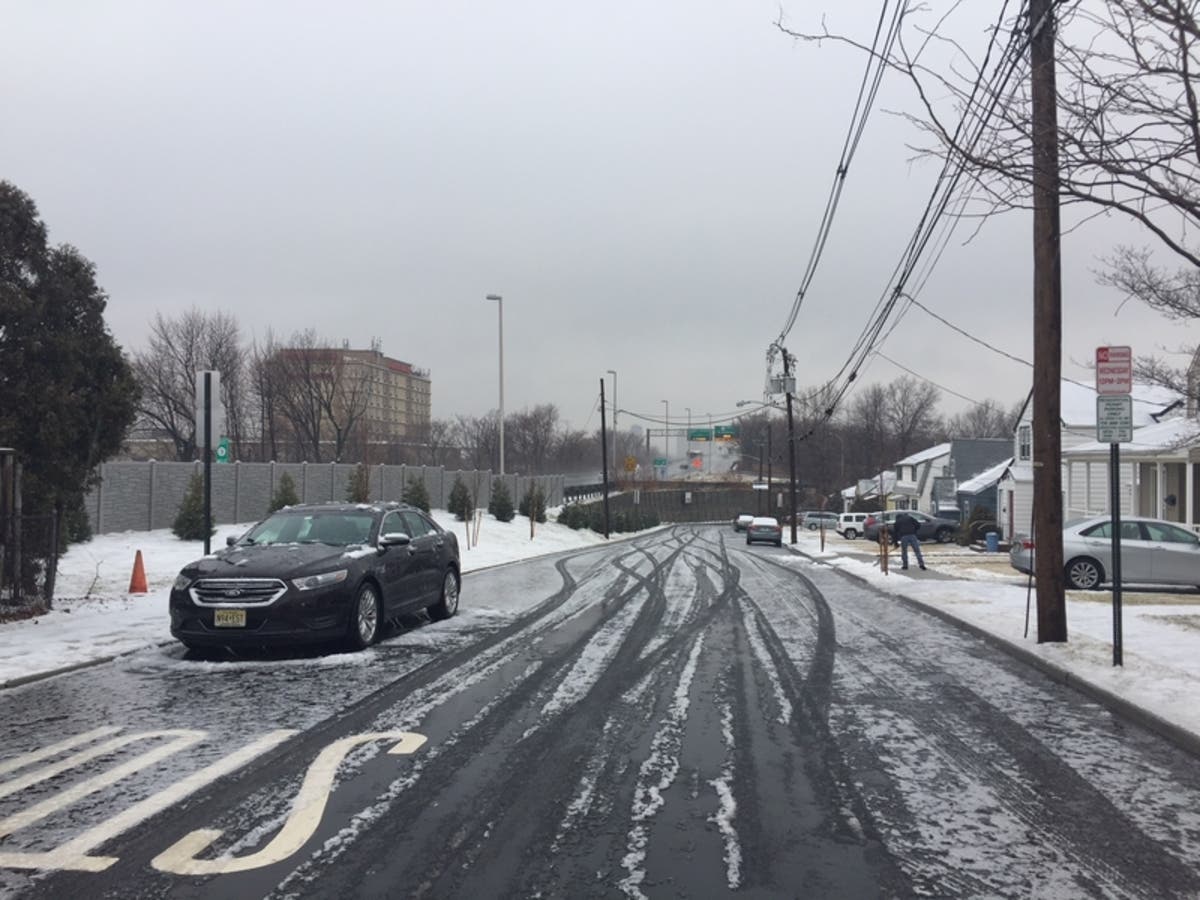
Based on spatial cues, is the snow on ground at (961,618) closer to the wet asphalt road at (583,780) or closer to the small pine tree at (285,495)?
the wet asphalt road at (583,780)

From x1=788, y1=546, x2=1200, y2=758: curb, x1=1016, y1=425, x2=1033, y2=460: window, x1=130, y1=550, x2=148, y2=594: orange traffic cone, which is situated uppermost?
x1=1016, y1=425, x2=1033, y2=460: window

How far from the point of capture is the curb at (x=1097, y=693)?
6734 mm

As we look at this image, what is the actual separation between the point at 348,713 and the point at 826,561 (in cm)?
2253

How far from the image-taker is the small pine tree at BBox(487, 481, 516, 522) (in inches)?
1677

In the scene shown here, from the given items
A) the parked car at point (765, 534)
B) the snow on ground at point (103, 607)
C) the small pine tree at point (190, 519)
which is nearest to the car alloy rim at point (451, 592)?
the snow on ground at point (103, 607)

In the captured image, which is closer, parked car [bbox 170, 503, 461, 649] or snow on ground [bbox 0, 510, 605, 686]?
parked car [bbox 170, 503, 461, 649]

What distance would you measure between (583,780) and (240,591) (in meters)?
5.11

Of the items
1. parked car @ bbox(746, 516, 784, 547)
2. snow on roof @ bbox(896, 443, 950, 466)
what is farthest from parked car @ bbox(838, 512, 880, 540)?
snow on roof @ bbox(896, 443, 950, 466)

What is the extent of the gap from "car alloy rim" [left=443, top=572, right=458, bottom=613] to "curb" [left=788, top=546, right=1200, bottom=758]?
21.8 feet

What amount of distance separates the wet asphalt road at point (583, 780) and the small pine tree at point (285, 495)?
18.1 m

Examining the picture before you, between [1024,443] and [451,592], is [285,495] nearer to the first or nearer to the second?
[451,592]

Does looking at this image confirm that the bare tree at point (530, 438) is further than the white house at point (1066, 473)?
Yes

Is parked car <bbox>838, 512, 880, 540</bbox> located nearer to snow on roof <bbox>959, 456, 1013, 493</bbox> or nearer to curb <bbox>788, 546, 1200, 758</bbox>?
snow on roof <bbox>959, 456, 1013, 493</bbox>

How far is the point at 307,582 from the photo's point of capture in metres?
9.72
